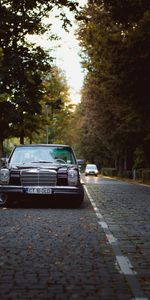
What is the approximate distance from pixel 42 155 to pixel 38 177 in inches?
44.6

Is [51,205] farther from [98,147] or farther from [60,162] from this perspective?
[98,147]

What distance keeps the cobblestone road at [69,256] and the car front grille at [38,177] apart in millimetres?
2170

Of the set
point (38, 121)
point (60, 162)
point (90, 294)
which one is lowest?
point (90, 294)

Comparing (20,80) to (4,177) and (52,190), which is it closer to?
(4,177)

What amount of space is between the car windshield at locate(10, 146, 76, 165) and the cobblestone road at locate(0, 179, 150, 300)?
3099mm

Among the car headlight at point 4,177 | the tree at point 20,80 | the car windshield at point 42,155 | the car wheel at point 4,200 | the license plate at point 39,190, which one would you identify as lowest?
the car wheel at point 4,200

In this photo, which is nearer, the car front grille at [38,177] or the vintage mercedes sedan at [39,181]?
the vintage mercedes sedan at [39,181]

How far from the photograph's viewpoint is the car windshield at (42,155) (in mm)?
15492

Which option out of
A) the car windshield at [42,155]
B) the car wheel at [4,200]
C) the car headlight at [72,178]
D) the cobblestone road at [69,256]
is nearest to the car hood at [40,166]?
the car headlight at [72,178]

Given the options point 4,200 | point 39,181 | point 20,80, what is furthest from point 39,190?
point 20,80

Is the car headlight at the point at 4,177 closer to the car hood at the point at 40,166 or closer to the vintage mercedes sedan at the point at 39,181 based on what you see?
the vintage mercedes sedan at the point at 39,181

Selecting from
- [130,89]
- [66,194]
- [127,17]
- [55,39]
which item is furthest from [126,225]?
[55,39]

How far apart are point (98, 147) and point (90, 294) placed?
2417 inches

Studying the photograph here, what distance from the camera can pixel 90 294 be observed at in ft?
16.8
